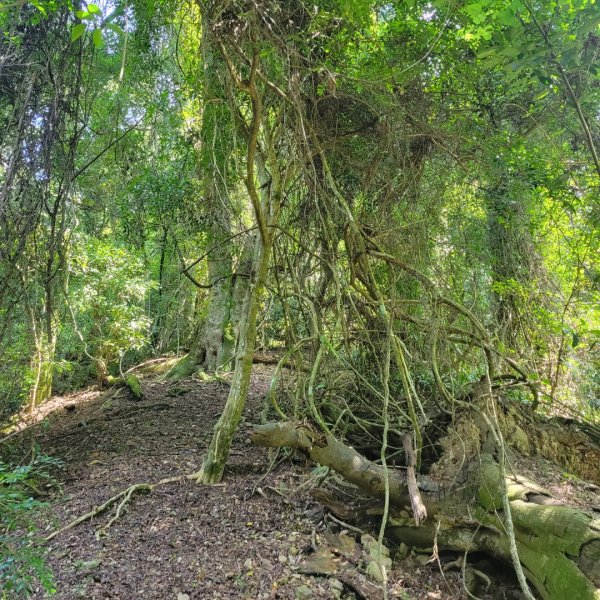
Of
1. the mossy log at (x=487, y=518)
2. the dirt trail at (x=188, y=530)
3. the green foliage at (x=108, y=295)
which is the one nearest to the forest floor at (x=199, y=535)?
the dirt trail at (x=188, y=530)

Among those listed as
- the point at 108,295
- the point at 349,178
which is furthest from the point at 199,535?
the point at 108,295

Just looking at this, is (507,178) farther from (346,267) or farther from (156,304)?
(156,304)

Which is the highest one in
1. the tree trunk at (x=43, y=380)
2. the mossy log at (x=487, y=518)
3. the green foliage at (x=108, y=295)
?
the green foliage at (x=108, y=295)

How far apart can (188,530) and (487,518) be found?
5.70 ft

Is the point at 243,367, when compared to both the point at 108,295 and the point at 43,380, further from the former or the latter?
the point at 43,380

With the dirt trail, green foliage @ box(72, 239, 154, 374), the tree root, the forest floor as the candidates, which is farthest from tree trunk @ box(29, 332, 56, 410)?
the tree root

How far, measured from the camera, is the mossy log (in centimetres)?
187

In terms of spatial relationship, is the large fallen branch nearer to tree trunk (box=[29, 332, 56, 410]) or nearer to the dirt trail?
the dirt trail

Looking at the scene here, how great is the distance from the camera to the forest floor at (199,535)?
2090 mm

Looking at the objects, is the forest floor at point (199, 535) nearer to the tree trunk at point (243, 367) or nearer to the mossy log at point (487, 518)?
the mossy log at point (487, 518)

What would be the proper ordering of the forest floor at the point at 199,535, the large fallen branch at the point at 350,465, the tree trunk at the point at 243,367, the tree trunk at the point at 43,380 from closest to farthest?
the forest floor at the point at 199,535 < the large fallen branch at the point at 350,465 < the tree trunk at the point at 243,367 < the tree trunk at the point at 43,380

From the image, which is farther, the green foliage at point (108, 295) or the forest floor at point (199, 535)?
the green foliage at point (108, 295)

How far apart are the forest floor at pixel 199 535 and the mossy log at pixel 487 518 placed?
0.18m

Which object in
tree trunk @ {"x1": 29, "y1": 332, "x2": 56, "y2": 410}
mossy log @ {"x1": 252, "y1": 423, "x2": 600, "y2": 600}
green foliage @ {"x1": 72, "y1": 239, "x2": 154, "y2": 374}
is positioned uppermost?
green foliage @ {"x1": 72, "y1": 239, "x2": 154, "y2": 374}
